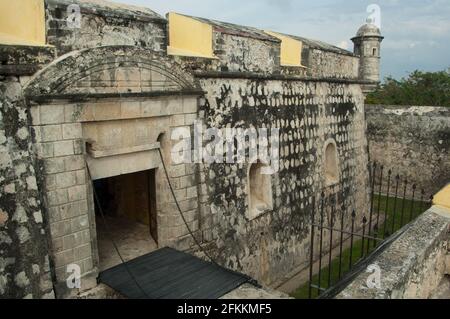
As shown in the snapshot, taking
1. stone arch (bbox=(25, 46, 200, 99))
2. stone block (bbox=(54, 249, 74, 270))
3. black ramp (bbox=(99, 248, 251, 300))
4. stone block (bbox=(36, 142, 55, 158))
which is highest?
stone arch (bbox=(25, 46, 200, 99))

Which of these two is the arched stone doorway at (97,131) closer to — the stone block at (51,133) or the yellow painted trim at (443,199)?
the stone block at (51,133)

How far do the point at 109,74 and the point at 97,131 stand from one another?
2.64 feet

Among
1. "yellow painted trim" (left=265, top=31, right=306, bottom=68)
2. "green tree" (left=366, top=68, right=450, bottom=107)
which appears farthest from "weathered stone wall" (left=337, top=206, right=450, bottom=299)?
"green tree" (left=366, top=68, right=450, bottom=107)

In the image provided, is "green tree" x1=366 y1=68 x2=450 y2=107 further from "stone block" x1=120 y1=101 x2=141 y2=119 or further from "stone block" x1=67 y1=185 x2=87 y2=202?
"stone block" x1=67 y1=185 x2=87 y2=202

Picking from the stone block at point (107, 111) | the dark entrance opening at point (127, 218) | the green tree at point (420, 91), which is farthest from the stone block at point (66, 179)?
the green tree at point (420, 91)

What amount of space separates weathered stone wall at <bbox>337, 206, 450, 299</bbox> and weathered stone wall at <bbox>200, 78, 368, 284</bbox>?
11.2 ft

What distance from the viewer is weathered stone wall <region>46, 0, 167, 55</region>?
16.9 feet

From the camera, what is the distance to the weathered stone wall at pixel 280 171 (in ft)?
24.8

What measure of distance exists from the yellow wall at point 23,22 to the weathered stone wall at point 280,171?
2878 millimetres

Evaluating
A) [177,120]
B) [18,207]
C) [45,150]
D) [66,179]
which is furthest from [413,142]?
[18,207]

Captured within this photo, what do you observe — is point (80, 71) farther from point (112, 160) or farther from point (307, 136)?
point (307, 136)

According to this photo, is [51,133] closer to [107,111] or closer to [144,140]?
[107,111]

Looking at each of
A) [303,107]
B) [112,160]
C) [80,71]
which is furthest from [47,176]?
[303,107]

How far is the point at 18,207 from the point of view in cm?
477
